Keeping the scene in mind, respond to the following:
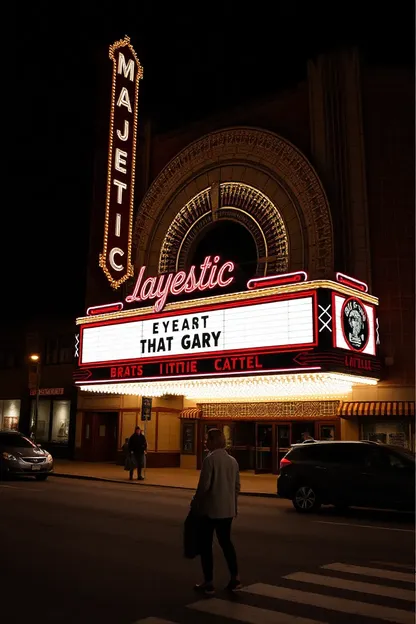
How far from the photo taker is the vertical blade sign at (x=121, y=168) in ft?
87.9

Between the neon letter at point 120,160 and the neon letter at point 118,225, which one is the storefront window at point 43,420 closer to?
the neon letter at point 118,225

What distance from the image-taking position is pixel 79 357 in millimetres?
26547

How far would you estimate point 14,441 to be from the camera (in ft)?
72.7

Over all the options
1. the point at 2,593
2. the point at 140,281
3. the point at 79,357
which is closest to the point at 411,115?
the point at 140,281

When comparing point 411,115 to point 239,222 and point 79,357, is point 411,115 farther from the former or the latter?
point 79,357

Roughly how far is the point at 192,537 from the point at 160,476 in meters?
17.0

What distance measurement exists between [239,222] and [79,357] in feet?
29.2

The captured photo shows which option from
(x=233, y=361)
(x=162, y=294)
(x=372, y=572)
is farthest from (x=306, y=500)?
(x=162, y=294)

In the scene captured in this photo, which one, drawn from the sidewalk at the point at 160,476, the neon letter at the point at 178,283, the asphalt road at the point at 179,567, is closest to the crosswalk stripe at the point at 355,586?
the asphalt road at the point at 179,567

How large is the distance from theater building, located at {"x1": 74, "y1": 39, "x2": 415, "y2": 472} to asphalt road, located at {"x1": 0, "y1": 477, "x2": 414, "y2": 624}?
24.0 ft

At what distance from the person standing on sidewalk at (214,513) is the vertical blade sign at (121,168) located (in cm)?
1995

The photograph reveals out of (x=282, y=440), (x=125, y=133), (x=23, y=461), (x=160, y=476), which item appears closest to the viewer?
(x=23, y=461)

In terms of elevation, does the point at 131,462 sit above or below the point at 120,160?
below

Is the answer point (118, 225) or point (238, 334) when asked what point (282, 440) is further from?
point (118, 225)
